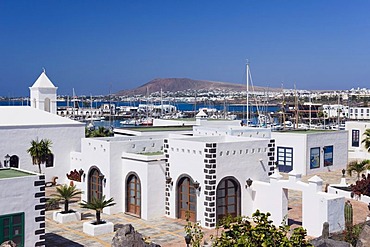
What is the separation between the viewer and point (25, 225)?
15984mm

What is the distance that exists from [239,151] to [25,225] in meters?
9.69

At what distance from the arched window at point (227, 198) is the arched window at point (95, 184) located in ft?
21.3

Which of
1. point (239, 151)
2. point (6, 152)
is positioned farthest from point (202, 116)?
point (239, 151)

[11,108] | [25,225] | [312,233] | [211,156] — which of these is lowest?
[312,233]

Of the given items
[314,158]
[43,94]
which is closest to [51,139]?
[43,94]

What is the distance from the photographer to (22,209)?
15.9 metres

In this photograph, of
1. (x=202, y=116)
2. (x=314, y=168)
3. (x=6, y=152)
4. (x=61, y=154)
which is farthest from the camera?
(x=202, y=116)

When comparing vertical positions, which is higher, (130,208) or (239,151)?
(239,151)

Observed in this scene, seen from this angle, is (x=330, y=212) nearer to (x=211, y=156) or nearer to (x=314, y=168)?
(x=211, y=156)

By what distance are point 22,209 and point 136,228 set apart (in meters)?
6.31

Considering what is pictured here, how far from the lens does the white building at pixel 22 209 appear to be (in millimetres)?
15625

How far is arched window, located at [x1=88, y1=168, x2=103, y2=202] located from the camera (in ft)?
81.6

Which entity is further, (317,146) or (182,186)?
(317,146)

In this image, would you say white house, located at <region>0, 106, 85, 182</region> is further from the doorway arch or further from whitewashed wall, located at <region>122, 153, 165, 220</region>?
whitewashed wall, located at <region>122, 153, 165, 220</region>
